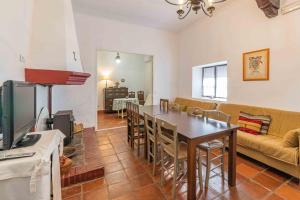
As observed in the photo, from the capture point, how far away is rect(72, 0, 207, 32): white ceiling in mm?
3473

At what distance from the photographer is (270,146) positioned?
2166 millimetres

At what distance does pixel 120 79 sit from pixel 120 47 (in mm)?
3227

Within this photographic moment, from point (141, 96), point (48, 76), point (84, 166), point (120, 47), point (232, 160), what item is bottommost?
point (84, 166)

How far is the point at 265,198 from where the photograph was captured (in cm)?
171

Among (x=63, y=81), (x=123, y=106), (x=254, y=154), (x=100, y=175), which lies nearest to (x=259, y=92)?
(x=254, y=154)

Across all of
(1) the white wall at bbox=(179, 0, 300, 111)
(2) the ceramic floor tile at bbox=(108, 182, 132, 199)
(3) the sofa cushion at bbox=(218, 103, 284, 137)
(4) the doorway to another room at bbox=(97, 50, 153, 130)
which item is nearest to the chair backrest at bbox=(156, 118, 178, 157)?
(2) the ceramic floor tile at bbox=(108, 182, 132, 199)

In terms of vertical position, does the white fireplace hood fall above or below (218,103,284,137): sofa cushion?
above

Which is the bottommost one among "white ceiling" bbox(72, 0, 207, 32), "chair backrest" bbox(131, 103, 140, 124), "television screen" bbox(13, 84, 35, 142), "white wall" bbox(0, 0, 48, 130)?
"chair backrest" bbox(131, 103, 140, 124)

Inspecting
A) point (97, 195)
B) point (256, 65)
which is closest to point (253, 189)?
point (97, 195)

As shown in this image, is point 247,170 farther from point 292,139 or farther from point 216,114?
point 216,114

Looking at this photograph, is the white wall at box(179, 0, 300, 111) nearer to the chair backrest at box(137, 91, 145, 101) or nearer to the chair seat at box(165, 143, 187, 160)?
the chair seat at box(165, 143, 187, 160)

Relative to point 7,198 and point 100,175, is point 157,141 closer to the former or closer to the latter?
point 100,175

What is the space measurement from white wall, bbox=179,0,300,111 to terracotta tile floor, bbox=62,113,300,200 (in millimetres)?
1287

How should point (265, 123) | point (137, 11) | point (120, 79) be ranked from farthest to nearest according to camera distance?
1. point (120, 79)
2. point (137, 11)
3. point (265, 123)
